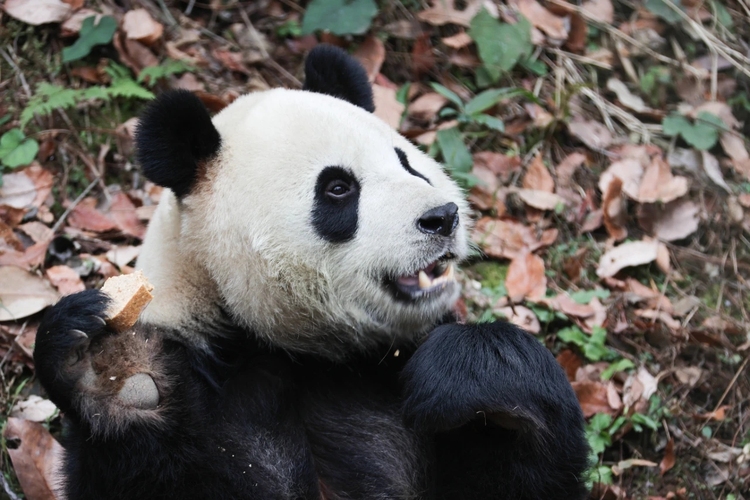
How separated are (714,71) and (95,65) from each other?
15.2 feet

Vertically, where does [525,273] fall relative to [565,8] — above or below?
below

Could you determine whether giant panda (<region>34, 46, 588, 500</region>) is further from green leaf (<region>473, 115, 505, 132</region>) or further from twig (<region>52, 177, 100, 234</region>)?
green leaf (<region>473, 115, 505, 132</region>)

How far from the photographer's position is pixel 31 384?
3932 mm

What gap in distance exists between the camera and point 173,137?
2.93 metres

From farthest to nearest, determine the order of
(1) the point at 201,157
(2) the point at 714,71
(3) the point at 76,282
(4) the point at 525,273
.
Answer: (2) the point at 714,71, (4) the point at 525,273, (3) the point at 76,282, (1) the point at 201,157

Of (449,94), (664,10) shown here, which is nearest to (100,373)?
(449,94)

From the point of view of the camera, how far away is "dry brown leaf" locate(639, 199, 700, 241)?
516 cm

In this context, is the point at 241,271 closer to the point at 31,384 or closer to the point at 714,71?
the point at 31,384

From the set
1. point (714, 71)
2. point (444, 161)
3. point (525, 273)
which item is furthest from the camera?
point (714, 71)

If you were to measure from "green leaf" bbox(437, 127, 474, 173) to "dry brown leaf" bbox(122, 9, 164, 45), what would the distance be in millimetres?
2008

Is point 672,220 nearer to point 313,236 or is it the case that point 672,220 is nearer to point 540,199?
point 540,199

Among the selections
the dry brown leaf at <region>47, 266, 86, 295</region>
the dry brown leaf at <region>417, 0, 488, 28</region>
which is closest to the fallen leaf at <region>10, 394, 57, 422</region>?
the dry brown leaf at <region>47, 266, 86, 295</region>

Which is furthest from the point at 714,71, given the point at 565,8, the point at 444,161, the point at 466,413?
the point at 466,413

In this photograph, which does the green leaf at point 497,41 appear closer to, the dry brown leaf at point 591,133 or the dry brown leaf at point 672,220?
the dry brown leaf at point 591,133
